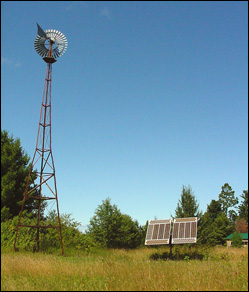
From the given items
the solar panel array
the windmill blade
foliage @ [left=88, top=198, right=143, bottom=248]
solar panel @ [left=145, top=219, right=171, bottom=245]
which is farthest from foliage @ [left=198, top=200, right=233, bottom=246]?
the windmill blade

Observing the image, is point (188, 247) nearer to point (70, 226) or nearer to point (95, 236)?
point (95, 236)

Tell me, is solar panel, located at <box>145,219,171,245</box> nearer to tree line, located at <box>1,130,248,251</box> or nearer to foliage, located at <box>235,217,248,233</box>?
tree line, located at <box>1,130,248,251</box>

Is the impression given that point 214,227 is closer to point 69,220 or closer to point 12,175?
point 69,220

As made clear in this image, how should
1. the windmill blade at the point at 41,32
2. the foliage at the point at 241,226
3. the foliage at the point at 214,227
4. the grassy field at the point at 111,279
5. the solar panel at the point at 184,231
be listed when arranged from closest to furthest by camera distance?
the grassy field at the point at 111,279 < the solar panel at the point at 184,231 < the windmill blade at the point at 41,32 < the foliage at the point at 214,227 < the foliage at the point at 241,226

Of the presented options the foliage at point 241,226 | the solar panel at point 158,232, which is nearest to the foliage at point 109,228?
the solar panel at point 158,232

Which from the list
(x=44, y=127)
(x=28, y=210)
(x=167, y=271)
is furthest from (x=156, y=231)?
(x=28, y=210)

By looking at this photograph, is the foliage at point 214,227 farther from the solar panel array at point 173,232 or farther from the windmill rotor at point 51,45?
the windmill rotor at point 51,45

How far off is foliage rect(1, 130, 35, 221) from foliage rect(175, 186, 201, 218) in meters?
13.6

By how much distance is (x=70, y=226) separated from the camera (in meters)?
24.1

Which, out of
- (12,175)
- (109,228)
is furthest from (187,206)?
(12,175)

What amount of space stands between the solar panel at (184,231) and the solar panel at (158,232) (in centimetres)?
38

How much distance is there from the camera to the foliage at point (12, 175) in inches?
904

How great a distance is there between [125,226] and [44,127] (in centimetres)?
1205

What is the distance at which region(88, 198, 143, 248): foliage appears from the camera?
2497 centimetres
